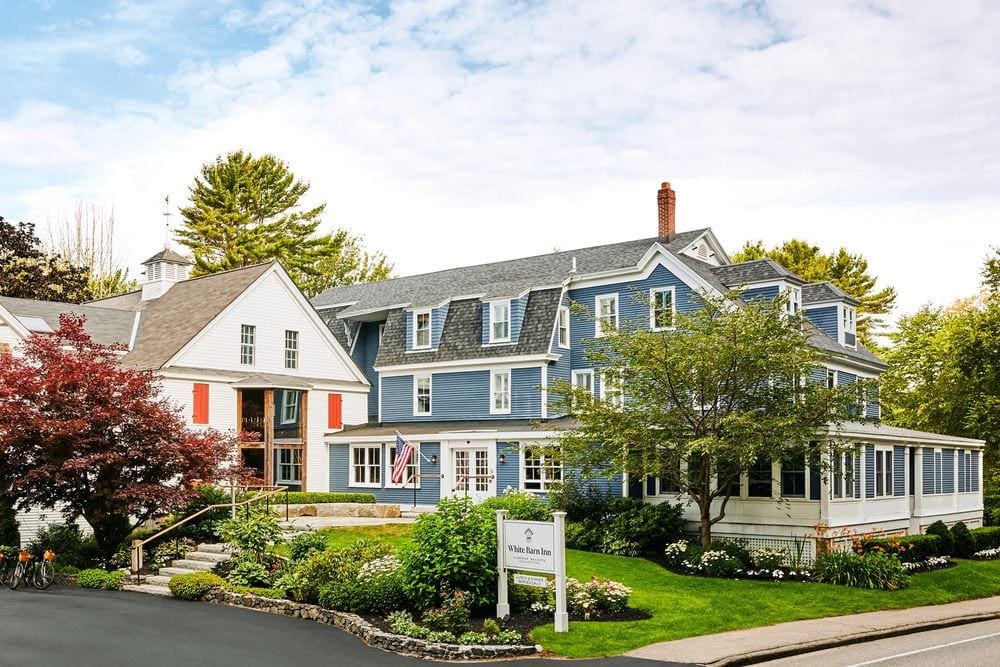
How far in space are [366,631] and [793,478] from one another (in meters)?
13.8

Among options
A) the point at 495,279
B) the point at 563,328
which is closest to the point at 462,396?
the point at 563,328

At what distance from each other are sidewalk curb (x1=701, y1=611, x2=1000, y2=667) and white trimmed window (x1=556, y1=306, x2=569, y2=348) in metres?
17.2

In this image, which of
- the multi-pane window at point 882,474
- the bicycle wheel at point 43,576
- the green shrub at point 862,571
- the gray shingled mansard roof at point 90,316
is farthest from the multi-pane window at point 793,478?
the gray shingled mansard roof at point 90,316

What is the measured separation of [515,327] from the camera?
34.3 meters

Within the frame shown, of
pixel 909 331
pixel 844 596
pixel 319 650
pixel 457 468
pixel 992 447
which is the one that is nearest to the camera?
pixel 319 650

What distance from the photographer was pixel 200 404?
111 feet

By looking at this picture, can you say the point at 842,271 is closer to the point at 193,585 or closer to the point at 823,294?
the point at 823,294

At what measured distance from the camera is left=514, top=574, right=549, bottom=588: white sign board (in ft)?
52.1

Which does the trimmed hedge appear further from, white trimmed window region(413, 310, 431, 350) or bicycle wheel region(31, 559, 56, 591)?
bicycle wheel region(31, 559, 56, 591)

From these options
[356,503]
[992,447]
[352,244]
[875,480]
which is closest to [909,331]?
[992,447]

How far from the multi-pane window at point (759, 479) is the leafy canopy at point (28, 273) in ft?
120

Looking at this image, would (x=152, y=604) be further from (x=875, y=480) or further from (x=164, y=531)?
(x=875, y=480)

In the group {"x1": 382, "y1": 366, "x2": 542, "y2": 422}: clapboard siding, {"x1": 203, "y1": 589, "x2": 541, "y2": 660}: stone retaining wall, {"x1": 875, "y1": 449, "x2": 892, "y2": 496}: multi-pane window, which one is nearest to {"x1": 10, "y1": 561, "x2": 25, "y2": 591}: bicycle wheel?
{"x1": 203, "y1": 589, "x2": 541, "y2": 660}: stone retaining wall

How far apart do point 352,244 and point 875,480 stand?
4923cm
